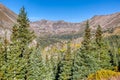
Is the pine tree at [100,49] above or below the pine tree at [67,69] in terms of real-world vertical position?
above

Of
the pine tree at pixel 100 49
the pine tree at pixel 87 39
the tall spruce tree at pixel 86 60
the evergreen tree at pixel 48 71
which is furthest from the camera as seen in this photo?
the evergreen tree at pixel 48 71

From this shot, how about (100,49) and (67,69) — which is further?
(67,69)

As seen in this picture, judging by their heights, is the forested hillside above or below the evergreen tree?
above

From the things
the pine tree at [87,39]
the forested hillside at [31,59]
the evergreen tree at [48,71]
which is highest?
the pine tree at [87,39]

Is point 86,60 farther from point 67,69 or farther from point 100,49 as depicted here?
point 67,69

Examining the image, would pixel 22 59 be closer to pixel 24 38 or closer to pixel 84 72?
pixel 24 38

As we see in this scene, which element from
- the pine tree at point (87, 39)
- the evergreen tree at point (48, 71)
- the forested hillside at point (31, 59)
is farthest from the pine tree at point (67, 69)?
the pine tree at point (87, 39)

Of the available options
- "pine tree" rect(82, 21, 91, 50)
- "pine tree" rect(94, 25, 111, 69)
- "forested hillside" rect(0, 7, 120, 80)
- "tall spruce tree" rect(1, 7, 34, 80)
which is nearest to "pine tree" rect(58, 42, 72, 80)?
"forested hillside" rect(0, 7, 120, 80)

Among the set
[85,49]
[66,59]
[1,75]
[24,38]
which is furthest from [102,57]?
[1,75]

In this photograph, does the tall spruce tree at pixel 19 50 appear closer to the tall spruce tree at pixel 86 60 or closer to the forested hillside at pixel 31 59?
the forested hillside at pixel 31 59

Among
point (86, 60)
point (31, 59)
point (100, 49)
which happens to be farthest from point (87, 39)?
point (31, 59)

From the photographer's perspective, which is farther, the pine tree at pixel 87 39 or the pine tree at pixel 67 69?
the pine tree at pixel 67 69

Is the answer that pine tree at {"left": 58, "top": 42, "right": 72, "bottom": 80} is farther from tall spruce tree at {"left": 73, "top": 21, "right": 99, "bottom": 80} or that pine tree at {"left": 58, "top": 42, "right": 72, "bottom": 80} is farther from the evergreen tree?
tall spruce tree at {"left": 73, "top": 21, "right": 99, "bottom": 80}

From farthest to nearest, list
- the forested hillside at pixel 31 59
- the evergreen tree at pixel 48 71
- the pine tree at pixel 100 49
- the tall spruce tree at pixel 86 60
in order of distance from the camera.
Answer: the evergreen tree at pixel 48 71, the pine tree at pixel 100 49, the tall spruce tree at pixel 86 60, the forested hillside at pixel 31 59
